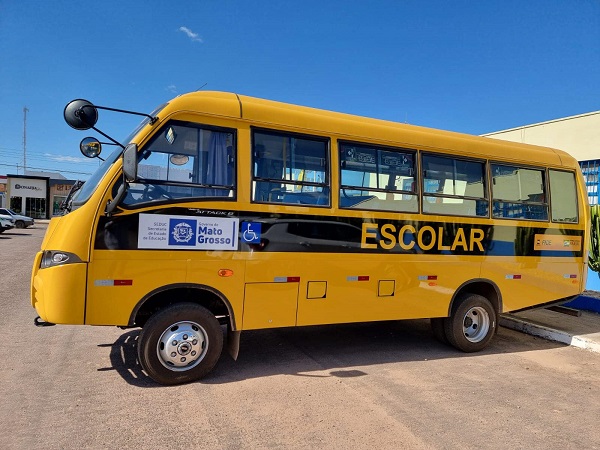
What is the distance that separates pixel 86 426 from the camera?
3.51m

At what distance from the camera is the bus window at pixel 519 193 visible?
6.22 m

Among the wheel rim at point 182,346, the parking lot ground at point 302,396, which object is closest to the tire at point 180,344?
the wheel rim at point 182,346

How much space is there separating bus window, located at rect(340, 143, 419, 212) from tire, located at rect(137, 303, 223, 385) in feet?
7.05

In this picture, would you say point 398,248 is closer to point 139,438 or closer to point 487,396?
point 487,396

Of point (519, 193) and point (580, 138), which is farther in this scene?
point (580, 138)

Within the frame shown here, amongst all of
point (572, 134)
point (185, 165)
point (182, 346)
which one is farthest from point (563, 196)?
point (572, 134)

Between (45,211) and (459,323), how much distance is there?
183ft

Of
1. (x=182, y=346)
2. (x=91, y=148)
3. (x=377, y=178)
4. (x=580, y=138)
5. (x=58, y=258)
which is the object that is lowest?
(x=182, y=346)

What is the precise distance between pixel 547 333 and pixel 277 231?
524cm

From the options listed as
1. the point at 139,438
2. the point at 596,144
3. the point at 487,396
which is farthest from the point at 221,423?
the point at 596,144

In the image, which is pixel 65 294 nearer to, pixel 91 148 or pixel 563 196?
pixel 91 148

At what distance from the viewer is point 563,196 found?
684 cm

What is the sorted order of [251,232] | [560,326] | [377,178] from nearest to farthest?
1. [251,232]
2. [377,178]
3. [560,326]

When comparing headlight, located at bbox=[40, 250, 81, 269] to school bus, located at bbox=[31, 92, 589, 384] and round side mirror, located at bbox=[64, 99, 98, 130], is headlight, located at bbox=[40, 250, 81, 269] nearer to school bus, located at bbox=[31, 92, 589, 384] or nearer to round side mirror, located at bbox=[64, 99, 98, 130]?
school bus, located at bbox=[31, 92, 589, 384]
